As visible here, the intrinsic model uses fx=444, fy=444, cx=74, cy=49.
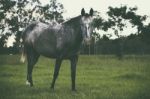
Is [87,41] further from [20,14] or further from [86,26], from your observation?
[20,14]

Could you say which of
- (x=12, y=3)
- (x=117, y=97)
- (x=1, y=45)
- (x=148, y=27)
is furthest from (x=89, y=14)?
(x=148, y=27)

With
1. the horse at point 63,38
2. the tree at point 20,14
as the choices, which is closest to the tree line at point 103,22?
the tree at point 20,14

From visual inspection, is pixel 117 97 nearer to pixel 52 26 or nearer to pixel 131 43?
pixel 52 26

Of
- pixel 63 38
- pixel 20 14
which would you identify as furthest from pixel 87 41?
pixel 20 14

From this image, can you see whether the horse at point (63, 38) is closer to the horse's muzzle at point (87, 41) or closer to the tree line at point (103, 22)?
the horse's muzzle at point (87, 41)

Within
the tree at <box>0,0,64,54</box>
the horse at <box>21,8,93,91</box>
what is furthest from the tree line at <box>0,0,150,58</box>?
the horse at <box>21,8,93,91</box>

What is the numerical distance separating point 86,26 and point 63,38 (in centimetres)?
123

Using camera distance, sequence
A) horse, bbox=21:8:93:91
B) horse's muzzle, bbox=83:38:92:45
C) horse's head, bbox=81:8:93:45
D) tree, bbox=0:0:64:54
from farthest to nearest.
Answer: tree, bbox=0:0:64:54 → horse, bbox=21:8:93:91 → horse's head, bbox=81:8:93:45 → horse's muzzle, bbox=83:38:92:45

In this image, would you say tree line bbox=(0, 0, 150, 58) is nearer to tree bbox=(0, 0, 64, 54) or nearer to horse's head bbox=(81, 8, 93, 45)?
tree bbox=(0, 0, 64, 54)

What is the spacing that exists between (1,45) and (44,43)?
200ft

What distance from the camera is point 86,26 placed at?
14.3m

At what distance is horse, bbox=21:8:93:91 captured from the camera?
47.6ft

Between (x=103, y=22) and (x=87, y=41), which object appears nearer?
(x=87, y=41)

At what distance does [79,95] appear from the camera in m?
13.5
